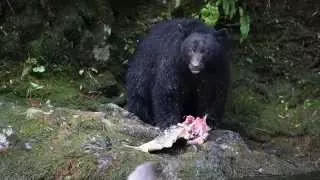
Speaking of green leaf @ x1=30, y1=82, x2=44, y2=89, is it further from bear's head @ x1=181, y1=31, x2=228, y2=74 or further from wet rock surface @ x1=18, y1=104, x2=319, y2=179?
bear's head @ x1=181, y1=31, x2=228, y2=74

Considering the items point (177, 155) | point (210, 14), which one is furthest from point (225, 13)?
point (177, 155)

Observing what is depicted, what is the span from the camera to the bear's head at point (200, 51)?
741 centimetres

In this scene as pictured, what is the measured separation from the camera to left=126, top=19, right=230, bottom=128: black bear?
7.53 m

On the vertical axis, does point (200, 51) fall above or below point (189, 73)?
above

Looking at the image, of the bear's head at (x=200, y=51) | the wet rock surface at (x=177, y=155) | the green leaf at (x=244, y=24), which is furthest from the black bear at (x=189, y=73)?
the green leaf at (x=244, y=24)

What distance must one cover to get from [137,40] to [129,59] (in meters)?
0.39

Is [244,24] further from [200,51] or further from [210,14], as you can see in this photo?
[200,51]

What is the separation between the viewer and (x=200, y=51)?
747cm

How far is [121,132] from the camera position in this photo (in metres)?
7.05

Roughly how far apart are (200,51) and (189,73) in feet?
1.00

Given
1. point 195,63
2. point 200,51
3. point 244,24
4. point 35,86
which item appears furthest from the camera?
point 244,24

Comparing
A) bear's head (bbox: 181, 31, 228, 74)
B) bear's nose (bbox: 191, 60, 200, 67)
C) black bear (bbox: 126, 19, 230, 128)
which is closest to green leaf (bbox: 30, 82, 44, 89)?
black bear (bbox: 126, 19, 230, 128)

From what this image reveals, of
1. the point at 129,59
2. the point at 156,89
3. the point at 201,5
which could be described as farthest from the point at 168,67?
the point at 201,5

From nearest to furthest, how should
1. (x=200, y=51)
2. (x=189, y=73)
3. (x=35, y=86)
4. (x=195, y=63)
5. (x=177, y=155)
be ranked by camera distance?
1. (x=177, y=155)
2. (x=195, y=63)
3. (x=200, y=51)
4. (x=189, y=73)
5. (x=35, y=86)
